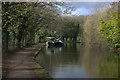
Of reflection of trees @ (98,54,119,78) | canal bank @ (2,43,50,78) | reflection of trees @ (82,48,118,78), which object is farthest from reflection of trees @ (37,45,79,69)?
reflection of trees @ (98,54,119,78)

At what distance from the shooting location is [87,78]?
11.1 metres

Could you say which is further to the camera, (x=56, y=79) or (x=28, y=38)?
(x=28, y=38)

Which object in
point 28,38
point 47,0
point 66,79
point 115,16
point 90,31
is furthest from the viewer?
point 90,31

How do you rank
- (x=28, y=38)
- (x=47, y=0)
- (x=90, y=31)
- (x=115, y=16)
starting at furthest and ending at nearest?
(x=90, y=31) → (x=28, y=38) → (x=115, y=16) → (x=47, y=0)

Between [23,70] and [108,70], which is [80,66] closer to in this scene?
[108,70]

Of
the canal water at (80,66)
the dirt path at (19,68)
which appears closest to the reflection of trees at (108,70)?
the canal water at (80,66)

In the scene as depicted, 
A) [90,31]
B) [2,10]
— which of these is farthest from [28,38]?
[2,10]

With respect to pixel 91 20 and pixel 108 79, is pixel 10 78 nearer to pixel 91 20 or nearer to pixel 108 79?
pixel 108 79

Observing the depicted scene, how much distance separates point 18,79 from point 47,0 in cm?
1220

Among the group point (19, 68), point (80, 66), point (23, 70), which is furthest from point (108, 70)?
point (19, 68)

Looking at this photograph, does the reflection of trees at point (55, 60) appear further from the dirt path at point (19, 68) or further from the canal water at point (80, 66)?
the dirt path at point (19, 68)

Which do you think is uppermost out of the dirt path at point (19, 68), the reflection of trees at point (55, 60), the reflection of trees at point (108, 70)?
the dirt path at point (19, 68)

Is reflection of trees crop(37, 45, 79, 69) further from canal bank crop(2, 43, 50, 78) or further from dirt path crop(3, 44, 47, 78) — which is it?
canal bank crop(2, 43, 50, 78)

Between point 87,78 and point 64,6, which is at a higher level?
point 64,6
